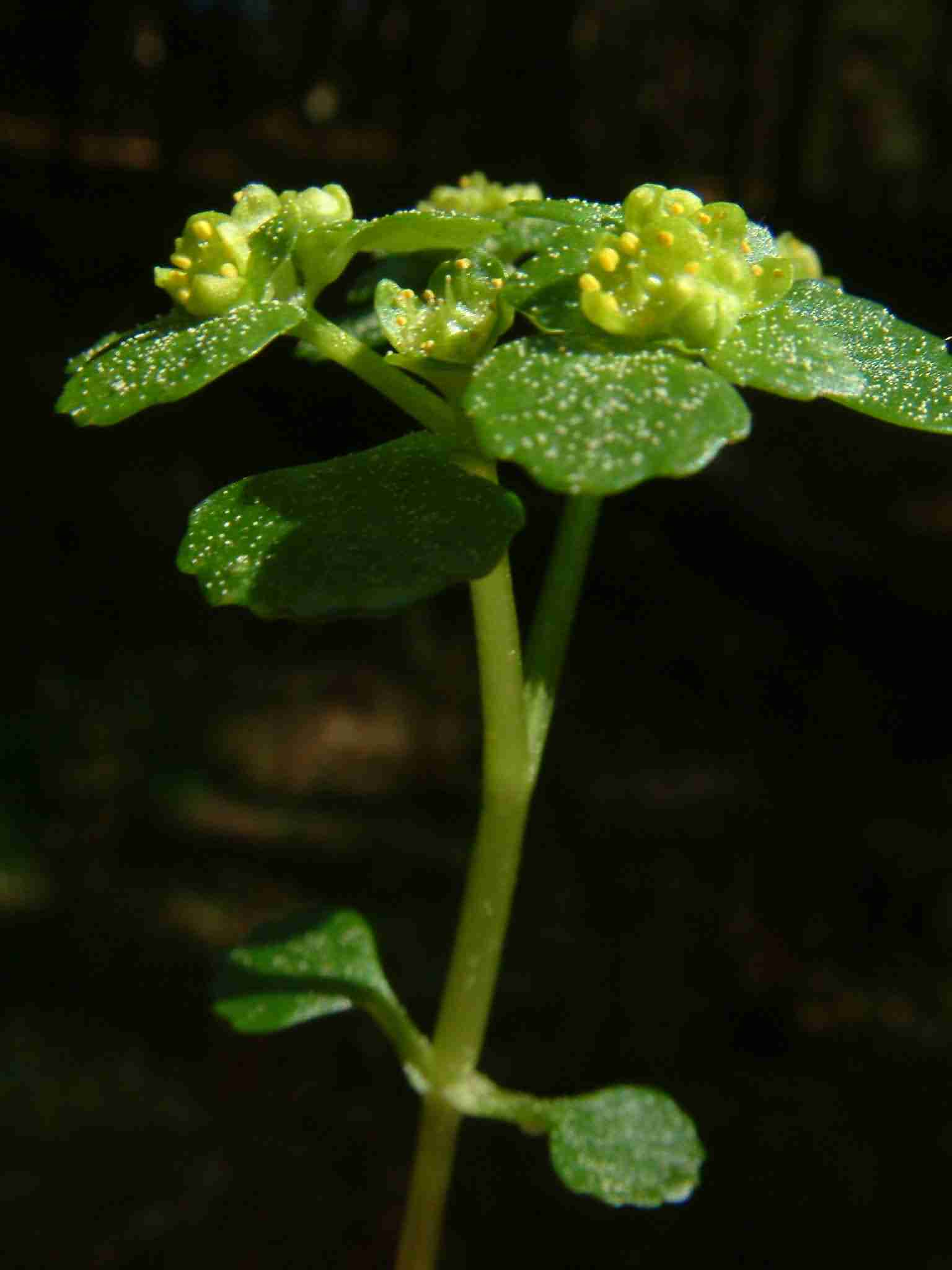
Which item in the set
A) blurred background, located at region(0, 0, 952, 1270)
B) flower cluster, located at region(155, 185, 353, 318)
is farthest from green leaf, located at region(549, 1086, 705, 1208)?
blurred background, located at region(0, 0, 952, 1270)

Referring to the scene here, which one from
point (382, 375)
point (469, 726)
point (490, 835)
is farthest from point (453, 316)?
point (469, 726)

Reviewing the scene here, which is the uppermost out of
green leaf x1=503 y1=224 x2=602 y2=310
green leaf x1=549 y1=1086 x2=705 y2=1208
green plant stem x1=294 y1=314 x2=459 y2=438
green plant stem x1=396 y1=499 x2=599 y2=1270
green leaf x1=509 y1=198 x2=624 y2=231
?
green leaf x1=509 y1=198 x2=624 y2=231

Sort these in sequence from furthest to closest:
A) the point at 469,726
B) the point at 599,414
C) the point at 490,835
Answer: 1. the point at 469,726
2. the point at 490,835
3. the point at 599,414

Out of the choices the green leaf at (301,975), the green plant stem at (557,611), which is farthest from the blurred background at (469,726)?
the green plant stem at (557,611)

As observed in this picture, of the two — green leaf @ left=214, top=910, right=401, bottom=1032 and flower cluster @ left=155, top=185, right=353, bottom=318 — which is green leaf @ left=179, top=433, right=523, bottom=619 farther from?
green leaf @ left=214, top=910, right=401, bottom=1032

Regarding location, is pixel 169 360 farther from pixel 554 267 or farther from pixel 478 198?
pixel 478 198

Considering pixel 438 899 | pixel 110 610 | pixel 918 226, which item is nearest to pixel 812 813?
pixel 438 899
